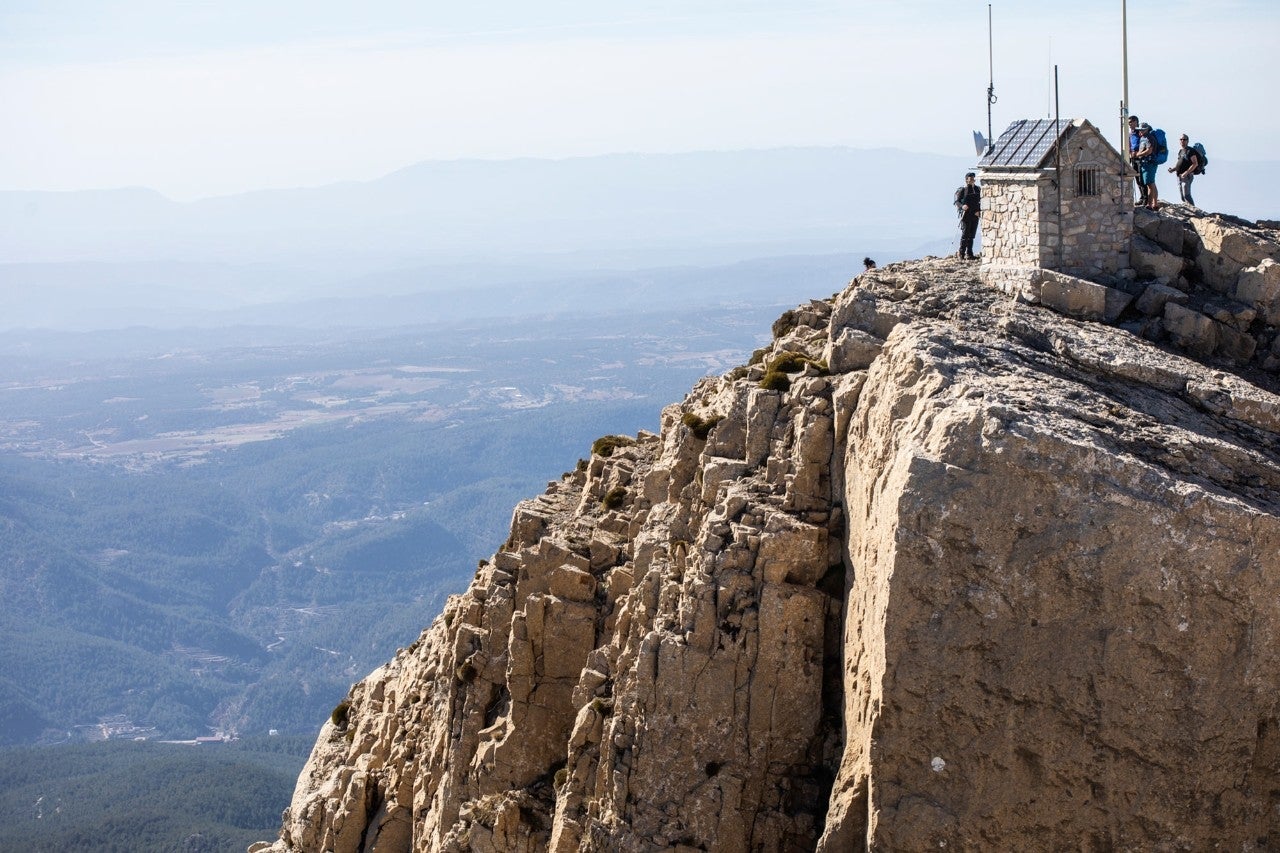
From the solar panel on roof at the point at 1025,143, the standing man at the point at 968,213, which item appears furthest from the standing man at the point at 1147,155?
the solar panel on roof at the point at 1025,143

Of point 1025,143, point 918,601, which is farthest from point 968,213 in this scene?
point 918,601

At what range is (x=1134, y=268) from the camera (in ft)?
110

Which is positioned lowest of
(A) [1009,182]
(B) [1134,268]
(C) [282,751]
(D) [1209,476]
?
(C) [282,751]

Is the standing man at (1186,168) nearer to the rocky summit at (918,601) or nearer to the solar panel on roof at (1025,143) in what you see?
the rocky summit at (918,601)

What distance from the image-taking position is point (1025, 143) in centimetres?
3259

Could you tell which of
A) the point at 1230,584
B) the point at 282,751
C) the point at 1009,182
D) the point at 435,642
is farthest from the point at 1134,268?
the point at 282,751

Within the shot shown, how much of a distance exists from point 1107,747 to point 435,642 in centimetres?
2345

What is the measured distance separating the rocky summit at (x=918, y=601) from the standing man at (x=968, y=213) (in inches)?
50.7

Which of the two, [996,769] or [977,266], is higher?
[977,266]

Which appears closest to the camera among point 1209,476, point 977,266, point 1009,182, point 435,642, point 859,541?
point 1209,476

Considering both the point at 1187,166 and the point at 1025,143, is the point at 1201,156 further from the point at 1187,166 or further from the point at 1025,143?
the point at 1025,143

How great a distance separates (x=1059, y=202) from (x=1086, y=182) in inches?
31.4

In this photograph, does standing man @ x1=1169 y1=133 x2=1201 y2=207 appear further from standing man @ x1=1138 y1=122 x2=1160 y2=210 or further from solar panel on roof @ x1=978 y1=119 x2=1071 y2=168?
solar panel on roof @ x1=978 y1=119 x2=1071 y2=168

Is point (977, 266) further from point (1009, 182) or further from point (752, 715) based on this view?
point (752, 715)
